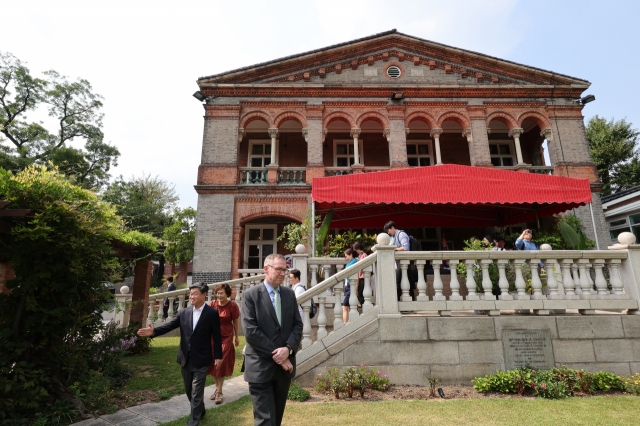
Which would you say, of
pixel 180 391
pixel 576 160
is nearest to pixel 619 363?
pixel 180 391

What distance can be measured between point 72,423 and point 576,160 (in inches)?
738

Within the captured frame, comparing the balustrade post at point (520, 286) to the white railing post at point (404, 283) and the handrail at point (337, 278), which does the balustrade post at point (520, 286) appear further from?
the handrail at point (337, 278)

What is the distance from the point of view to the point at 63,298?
4730 mm

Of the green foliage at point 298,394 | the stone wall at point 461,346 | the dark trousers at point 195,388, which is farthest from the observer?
the stone wall at point 461,346

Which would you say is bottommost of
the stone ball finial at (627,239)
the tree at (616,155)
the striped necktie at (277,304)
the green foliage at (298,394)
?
the green foliage at (298,394)

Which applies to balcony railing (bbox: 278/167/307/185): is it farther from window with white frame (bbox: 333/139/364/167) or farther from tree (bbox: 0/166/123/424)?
tree (bbox: 0/166/123/424)

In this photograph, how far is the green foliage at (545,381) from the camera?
5.09 metres

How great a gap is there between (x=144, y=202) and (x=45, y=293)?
84.5 feet

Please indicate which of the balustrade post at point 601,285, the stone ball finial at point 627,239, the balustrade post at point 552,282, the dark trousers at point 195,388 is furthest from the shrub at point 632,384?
the dark trousers at point 195,388

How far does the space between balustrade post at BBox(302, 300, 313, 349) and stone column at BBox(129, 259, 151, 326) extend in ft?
17.4

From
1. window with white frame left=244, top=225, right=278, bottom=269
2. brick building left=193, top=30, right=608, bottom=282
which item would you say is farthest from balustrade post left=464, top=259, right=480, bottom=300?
window with white frame left=244, top=225, right=278, bottom=269

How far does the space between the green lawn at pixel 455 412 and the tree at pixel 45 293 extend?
6.04 feet

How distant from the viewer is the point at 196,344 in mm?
4258

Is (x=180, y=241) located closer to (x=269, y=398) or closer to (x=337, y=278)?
(x=337, y=278)
